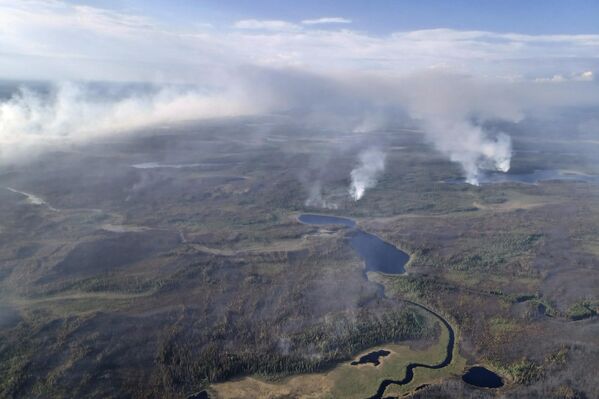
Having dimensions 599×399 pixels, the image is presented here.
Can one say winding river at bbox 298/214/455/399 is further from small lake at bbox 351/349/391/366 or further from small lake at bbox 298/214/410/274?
small lake at bbox 351/349/391/366

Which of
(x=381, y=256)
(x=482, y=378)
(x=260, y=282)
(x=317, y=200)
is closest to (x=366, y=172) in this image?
(x=317, y=200)

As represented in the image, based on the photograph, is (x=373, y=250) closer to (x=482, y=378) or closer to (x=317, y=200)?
(x=317, y=200)

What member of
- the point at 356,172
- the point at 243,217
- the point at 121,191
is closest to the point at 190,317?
the point at 243,217

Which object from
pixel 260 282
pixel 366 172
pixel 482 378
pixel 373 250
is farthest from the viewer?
pixel 366 172

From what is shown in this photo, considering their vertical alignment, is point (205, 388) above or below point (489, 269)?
below

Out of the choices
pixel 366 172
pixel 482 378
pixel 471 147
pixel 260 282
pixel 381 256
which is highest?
pixel 471 147

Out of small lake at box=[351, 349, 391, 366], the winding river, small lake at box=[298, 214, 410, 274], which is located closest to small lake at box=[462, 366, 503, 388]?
the winding river

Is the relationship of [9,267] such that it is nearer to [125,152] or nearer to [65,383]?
[65,383]
